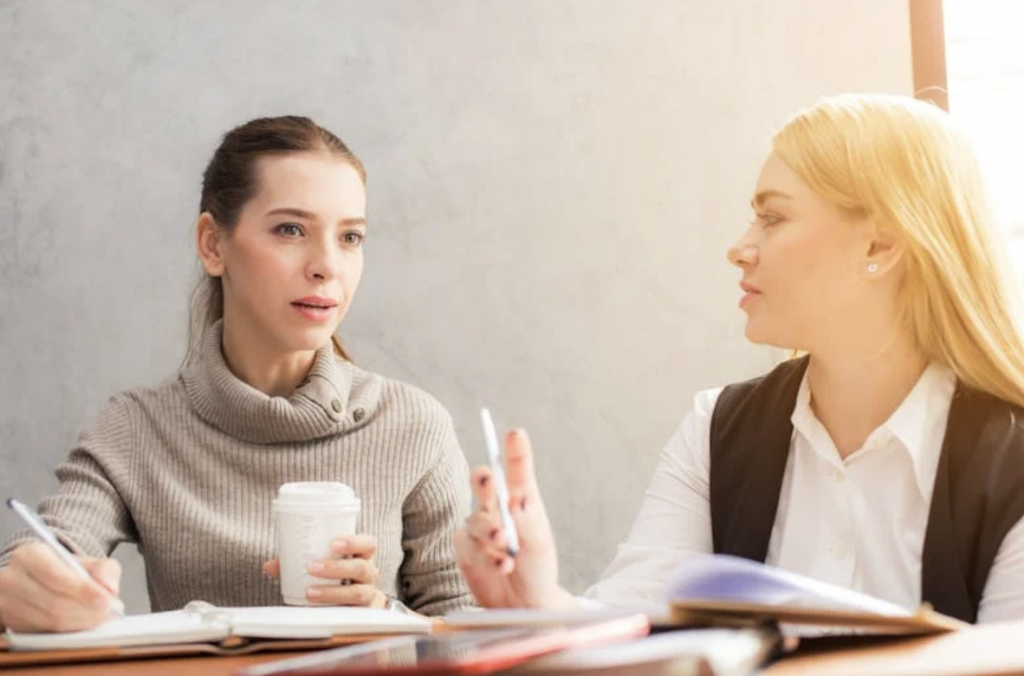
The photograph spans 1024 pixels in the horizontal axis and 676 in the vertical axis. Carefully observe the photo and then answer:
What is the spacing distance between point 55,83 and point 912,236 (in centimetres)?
157

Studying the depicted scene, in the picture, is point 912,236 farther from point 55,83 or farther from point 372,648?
point 55,83

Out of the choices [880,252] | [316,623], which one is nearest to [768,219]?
[880,252]

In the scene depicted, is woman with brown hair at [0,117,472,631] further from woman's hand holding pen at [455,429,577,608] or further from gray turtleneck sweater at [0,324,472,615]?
woman's hand holding pen at [455,429,577,608]

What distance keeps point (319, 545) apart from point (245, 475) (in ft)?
1.71

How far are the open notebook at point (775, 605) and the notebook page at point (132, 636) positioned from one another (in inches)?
17.5

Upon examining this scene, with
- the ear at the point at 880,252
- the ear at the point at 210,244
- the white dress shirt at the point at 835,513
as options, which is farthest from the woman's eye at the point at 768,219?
the ear at the point at 210,244

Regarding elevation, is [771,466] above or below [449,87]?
below

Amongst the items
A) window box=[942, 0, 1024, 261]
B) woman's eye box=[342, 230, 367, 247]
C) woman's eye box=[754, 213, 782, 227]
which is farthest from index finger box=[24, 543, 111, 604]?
window box=[942, 0, 1024, 261]

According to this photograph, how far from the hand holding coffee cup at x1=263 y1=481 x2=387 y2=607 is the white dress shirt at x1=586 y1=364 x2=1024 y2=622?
0.37 metres

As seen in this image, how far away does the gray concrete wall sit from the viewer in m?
2.24

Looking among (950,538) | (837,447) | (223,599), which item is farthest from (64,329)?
(950,538)

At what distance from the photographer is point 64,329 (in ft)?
7.32

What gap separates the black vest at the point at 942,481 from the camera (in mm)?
1388

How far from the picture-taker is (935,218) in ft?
5.07
